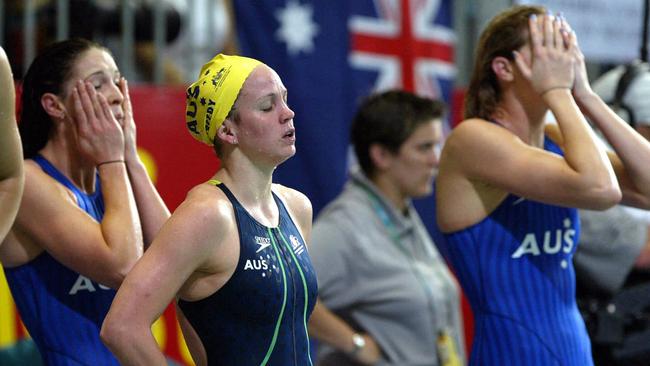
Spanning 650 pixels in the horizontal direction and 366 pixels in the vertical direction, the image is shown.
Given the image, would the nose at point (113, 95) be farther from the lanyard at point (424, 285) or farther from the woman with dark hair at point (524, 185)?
the lanyard at point (424, 285)

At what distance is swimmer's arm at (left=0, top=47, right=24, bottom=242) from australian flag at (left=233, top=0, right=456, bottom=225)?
2647 millimetres

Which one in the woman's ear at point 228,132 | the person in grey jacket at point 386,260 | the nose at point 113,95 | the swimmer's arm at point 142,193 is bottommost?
the person in grey jacket at point 386,260

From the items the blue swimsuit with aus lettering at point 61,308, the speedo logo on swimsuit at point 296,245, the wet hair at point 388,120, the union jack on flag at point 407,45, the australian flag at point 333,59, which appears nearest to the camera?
the speedo logo on swimsuit at point 296,245

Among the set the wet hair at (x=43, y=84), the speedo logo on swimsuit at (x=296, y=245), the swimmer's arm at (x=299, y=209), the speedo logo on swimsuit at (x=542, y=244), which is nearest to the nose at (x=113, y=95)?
the wet hair at (x=43, y=84)

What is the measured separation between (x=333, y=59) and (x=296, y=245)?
2.98 m

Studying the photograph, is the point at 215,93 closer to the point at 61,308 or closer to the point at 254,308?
the point at 254,308

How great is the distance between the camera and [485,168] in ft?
10.7

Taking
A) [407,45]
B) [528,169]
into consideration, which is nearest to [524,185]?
[528,169]

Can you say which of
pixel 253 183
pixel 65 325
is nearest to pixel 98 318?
pixel 65 325

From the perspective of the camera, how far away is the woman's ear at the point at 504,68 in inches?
131

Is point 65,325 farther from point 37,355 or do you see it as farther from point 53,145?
point 37,355

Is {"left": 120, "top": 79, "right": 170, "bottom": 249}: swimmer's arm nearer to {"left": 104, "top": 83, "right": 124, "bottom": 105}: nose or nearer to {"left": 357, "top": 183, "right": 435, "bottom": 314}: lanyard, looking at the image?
{"left": 104, "top": 83, "right": 124, "bottom": 105}: nose

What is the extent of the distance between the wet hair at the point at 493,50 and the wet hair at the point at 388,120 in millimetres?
1184

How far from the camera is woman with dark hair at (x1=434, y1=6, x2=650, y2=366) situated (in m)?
3.21
